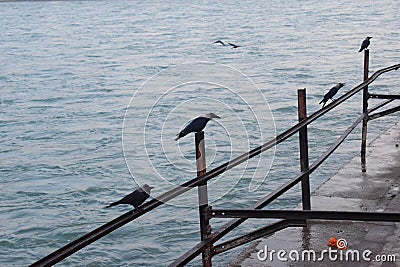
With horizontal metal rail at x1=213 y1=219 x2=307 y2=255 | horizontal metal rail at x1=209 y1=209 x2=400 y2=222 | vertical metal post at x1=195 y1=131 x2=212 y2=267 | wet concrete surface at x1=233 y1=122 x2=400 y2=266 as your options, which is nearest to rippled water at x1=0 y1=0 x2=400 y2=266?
wet concrete surface at x1=233 y1=122 x2=400 y2=266

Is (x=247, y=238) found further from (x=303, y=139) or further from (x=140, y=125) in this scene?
(x=140, y=125)

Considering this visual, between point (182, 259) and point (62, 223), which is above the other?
point (182, 259)

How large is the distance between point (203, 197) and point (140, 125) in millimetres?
8204

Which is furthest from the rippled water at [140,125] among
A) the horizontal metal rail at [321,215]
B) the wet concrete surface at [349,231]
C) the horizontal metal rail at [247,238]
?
the horizontal metal rail at [321,215]

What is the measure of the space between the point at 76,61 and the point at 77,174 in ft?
41.7

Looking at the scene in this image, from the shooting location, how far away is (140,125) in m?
11.6

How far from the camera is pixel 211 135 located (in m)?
10.9

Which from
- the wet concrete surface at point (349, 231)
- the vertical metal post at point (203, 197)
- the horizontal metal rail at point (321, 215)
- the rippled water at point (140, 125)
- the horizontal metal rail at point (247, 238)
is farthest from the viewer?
the rippled water at point (140, 125)

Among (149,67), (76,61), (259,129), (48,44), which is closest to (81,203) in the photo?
(259,129)

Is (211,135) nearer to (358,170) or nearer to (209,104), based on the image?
(209,104)

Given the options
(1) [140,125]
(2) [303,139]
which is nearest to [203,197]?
(2) [303,139]

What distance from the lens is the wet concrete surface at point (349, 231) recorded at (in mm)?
4352

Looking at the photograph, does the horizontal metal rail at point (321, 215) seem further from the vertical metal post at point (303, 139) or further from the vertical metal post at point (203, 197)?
the vertical metal post at point (303, 139)

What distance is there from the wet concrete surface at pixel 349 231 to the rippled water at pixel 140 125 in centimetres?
79
